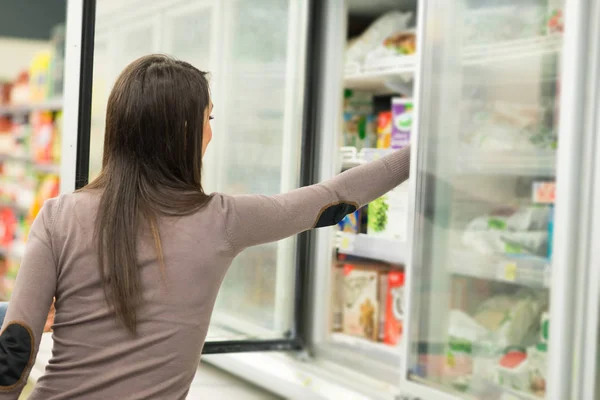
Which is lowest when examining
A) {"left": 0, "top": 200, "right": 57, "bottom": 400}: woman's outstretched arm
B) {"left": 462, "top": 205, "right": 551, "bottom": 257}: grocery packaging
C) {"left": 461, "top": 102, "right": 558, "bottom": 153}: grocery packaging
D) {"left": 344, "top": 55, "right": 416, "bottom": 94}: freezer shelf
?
{"left": 0, "top": 200, "right": 57, "bottom": 400}: woman's outstretched arm

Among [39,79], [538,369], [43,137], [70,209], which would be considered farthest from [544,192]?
[39,79]

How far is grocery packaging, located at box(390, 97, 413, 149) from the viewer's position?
2.39 metres

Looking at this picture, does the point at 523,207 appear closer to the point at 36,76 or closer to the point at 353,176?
the point at 353,176

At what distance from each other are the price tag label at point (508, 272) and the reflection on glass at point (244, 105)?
0.86 meters

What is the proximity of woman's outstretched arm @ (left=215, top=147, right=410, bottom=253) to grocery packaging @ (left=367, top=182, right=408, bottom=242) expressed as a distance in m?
0.81

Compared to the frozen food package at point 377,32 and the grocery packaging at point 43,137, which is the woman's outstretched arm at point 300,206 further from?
the grocery packaging at point 43,137

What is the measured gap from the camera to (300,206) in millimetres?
1313

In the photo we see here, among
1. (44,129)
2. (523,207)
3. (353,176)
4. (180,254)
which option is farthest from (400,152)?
(44,129)

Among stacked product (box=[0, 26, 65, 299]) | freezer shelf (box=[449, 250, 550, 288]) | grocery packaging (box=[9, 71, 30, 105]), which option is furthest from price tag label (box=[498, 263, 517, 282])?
grocery packaging (box=[9, 71, 30, 105])

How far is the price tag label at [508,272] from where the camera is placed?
70.6 inches

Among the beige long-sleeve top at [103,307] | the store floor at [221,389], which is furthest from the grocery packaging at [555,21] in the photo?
the store floor at [221,389]

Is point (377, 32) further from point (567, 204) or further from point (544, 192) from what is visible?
point (567, 204)

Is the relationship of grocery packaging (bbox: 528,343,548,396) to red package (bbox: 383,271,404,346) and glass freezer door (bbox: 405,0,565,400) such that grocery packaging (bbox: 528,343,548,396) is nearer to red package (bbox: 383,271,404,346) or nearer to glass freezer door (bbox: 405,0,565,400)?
glass freezer door (bbox: 405,0,565,400)

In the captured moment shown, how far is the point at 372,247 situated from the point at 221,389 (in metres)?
0.73
